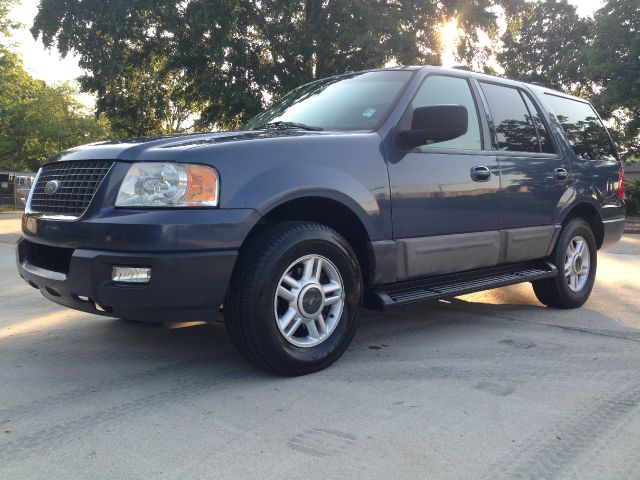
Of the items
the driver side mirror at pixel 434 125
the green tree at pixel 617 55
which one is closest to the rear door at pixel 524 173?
the driver side mirror at pixel 434 125

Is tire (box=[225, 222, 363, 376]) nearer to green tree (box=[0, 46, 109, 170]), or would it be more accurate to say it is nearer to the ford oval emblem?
the ford oval emblem

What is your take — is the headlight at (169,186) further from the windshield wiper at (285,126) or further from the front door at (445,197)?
the front door at (445,197)

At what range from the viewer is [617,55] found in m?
32.2

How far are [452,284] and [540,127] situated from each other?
1.80m

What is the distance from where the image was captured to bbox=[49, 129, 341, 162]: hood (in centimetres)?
305

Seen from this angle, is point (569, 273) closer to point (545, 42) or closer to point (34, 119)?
point (34, 119)

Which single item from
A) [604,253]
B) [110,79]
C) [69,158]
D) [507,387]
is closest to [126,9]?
[110,79]

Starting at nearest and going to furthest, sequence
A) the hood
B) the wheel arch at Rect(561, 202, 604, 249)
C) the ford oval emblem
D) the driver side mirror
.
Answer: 1. the hood
2. the ford oval emblem
3. the driver side mirror
4. the wheel arch at Rect(561, 202, 604, 249)

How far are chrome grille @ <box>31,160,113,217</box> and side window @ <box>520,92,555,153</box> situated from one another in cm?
351

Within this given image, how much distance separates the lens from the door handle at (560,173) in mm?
5008

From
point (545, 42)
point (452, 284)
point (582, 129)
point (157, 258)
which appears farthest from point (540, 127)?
point (545, 42)

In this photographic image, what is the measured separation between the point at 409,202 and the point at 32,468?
2.47 m

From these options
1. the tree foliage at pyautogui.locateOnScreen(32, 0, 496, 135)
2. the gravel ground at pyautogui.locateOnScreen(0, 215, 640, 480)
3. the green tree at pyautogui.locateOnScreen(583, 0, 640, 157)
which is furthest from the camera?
the green tree at pyautogui.locateOnScreen(583, 0, 640, 157)

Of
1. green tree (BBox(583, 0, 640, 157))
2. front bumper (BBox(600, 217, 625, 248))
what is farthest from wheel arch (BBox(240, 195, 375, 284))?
green tree (BBox(583, 0, 640, 157))
